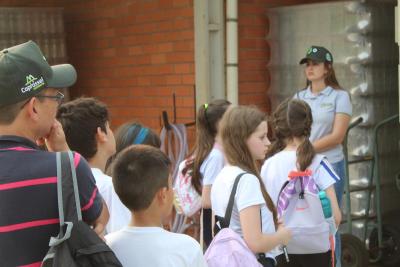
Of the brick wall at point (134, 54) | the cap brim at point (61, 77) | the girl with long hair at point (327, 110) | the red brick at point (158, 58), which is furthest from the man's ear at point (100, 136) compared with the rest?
the red brick at point (158, 58)

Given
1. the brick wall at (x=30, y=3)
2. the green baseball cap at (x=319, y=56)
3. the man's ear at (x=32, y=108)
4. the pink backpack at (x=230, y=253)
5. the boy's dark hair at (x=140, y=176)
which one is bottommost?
the pink backpack at (x=230, y=253)

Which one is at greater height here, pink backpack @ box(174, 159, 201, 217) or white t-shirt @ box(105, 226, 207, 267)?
white t-shirt @ box(105, 226, 207, 267)

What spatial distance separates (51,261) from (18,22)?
5.27 meters

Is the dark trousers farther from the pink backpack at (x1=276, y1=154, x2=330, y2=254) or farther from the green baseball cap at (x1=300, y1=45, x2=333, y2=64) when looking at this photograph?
the green baseball cap at (x1=300, y1=45, x2=333, y2=64)

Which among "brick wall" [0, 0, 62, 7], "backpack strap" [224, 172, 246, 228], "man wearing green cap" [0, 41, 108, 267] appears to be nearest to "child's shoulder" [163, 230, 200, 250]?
"man wearing green cap" [0, 41, 108, 267]

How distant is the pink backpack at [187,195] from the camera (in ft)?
14.2

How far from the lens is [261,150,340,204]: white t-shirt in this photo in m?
3.81

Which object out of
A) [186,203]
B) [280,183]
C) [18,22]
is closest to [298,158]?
[280,183]

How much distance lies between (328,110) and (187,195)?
→ 1449mm

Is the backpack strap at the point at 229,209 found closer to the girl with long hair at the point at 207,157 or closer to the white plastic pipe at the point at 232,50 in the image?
the girl with long hair at the point at 207,157

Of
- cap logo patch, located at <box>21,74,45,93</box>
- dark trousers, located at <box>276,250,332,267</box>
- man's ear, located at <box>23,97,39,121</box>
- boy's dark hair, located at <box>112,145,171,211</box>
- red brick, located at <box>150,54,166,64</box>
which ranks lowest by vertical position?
dark trousers, located at <box>276,250,332,267</box>

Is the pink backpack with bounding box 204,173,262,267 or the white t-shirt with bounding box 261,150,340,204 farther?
the white t-shirt with bounding box 261,150,340,204

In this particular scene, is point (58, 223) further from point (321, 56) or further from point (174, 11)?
point (174, 11)

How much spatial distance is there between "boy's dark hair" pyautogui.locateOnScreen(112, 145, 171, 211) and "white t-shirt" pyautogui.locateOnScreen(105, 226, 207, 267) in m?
0.10
